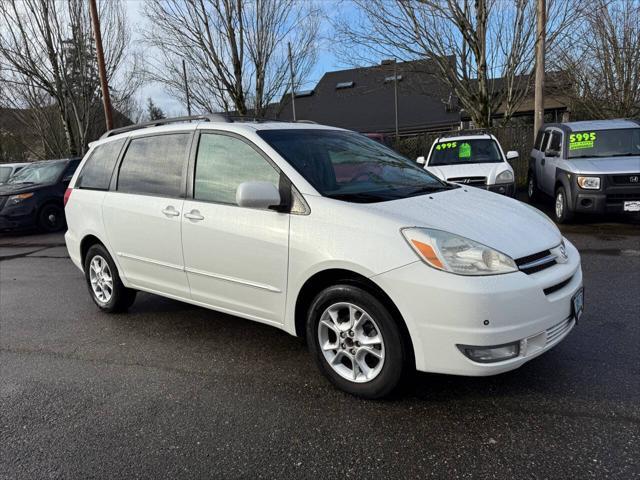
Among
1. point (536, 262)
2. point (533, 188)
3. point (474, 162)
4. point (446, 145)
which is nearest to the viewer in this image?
point (536, 262)

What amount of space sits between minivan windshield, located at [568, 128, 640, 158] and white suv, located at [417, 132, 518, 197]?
3.64ft

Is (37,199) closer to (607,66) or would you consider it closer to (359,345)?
(359,345)

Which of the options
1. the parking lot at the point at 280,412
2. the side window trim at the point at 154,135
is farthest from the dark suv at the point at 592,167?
the side window trim at the point at 154,135

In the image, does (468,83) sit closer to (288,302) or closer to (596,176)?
(596,176)

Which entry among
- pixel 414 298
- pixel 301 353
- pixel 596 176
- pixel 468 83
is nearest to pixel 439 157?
pixel 596 176

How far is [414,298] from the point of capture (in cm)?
272

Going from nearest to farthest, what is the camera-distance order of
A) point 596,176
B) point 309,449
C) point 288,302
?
point 309,449, point 288,302, point 596,176

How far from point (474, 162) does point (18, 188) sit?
994 cm

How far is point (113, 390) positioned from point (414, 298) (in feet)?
6.91

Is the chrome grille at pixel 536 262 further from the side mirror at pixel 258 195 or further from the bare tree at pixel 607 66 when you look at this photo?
the bare tree at pixel 607 66

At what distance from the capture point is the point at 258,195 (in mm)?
3170

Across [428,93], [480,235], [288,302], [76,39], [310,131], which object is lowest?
[288,302]

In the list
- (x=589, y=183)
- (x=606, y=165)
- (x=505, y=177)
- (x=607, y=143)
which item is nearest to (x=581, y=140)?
(x=607, y=143)

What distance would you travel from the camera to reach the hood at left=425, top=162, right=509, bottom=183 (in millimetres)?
9237
